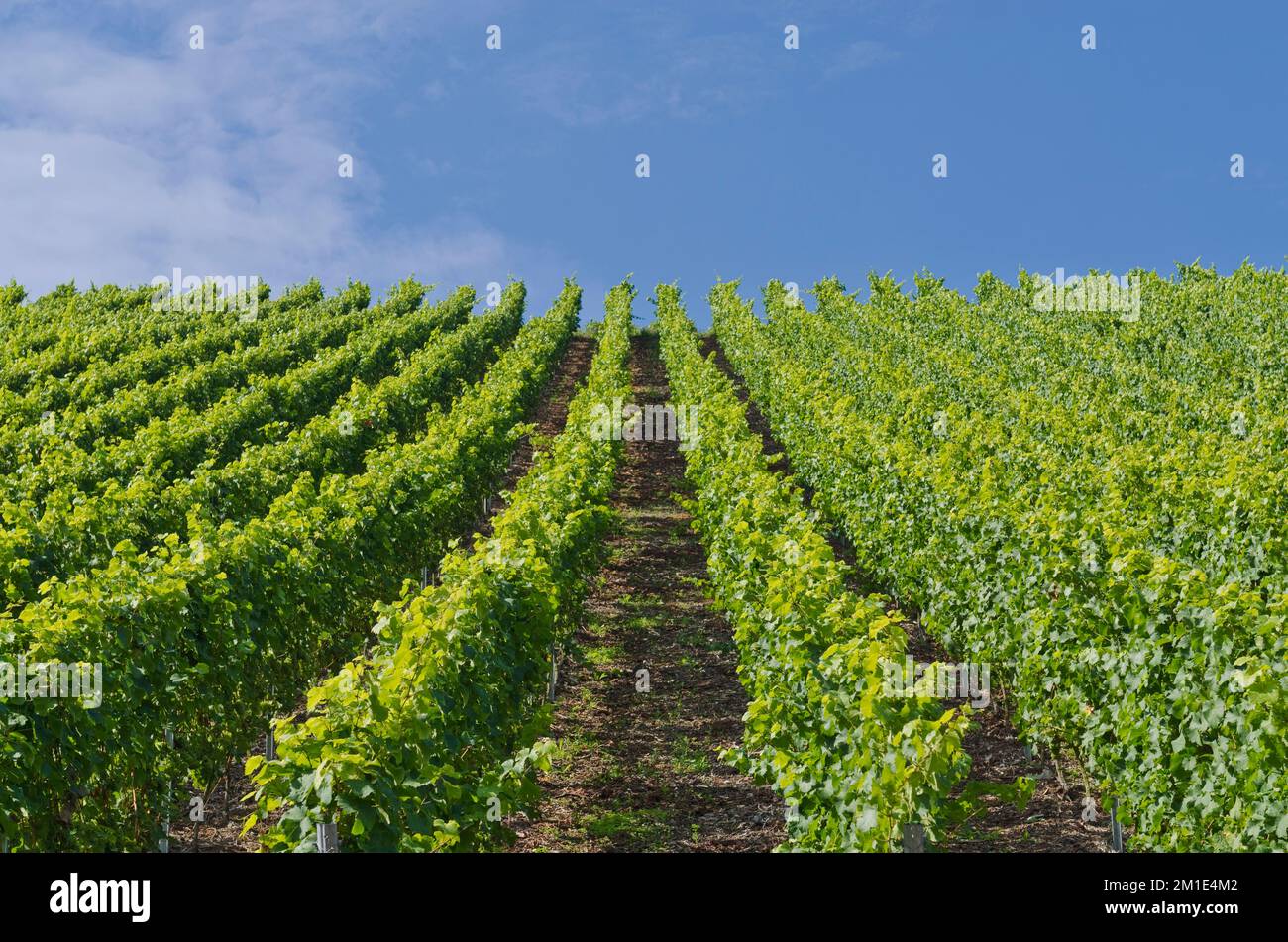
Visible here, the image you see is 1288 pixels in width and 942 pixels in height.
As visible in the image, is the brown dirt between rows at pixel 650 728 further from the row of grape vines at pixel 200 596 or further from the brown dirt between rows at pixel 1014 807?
the row of grape vines at pixel 200 596

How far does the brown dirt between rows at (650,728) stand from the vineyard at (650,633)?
5cm

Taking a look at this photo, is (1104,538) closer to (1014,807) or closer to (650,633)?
(1014,807)

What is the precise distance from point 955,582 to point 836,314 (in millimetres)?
34712

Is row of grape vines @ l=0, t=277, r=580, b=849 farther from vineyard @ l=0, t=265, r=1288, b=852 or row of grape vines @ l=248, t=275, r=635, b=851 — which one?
row of grape vines @ l=248, t=275, r=635, b=851

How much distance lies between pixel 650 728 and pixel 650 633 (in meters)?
2.93

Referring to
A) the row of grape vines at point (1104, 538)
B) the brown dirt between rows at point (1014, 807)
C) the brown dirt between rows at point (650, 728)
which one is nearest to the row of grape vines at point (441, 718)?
the brown dirt between rows at point (650, 728)

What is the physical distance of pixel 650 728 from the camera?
11.7m

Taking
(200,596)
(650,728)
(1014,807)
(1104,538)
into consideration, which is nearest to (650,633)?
(650,728)

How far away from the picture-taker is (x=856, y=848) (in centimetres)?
625

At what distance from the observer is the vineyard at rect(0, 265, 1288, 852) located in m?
6.84

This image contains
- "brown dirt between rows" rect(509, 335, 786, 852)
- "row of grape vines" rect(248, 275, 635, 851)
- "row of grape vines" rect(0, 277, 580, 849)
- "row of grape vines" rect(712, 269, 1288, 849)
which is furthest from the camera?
"brown dirt between rows" rect(509, 335, 786, 852)

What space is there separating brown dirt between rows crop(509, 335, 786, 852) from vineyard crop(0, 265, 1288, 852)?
49 millimetres

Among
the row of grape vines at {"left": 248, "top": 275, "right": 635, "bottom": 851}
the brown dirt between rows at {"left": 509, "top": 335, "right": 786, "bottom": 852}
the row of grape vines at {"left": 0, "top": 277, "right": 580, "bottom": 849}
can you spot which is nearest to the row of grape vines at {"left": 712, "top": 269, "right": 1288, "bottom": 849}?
the brown dirt between rows at {"left": 509, "top": 335, "right": 786, "bottom": 852}

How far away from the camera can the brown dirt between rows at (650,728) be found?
9.59 m
